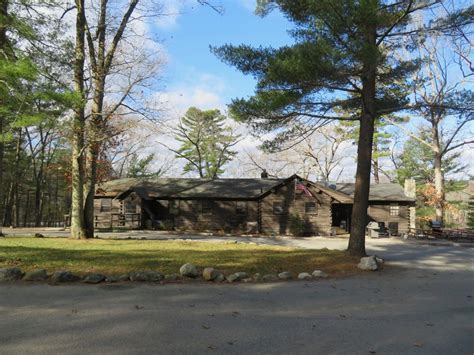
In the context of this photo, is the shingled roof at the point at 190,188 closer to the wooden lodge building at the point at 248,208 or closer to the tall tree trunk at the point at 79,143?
the wooden lodge building at the point at 248,208

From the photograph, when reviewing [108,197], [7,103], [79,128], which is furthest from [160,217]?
[7,103]

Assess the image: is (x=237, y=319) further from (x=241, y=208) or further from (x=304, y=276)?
(x=241, y=208)

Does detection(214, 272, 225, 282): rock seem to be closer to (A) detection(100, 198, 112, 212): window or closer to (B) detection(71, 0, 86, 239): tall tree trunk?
(B) detection(71, 0, 86, 239): tall tree trunk

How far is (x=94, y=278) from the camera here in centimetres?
870

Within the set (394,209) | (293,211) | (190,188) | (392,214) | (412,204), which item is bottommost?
(392,214)

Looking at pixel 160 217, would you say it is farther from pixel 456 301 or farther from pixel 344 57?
pixel 456 301

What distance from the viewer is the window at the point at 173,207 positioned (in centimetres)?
3406

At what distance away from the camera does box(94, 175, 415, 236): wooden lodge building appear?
31578 millimetres

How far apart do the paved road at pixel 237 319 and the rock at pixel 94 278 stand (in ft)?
1.59

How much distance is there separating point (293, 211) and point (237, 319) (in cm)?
2591

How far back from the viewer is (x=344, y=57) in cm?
1241

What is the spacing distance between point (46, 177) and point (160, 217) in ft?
86.7

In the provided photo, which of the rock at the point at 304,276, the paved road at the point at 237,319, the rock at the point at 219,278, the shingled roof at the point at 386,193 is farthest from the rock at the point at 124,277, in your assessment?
the shingled roof at the point at 386,193

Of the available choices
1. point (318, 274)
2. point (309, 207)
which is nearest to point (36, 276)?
point (318, 274)
